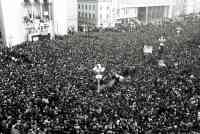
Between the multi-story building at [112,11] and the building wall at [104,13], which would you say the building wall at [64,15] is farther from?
the building wall at [104,13]

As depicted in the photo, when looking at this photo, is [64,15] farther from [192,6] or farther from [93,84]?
[192,6]

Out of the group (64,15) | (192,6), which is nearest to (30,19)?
(64,15)

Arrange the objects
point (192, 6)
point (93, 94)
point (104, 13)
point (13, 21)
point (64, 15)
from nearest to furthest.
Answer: point (93, 94) < point (13, 21) < point (64, 15) < point (104, 13) < point (192, 6)

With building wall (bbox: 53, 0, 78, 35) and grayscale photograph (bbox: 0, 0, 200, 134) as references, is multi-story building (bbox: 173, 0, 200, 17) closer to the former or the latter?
building wall (bbox: 53, 0, 78, 35)

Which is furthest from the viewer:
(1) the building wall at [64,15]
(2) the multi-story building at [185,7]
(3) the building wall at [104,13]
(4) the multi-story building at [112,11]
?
(2) the multi-story building at [185,7]

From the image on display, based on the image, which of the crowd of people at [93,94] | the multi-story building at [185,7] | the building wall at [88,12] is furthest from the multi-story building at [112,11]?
the crowd of people at [93,94]

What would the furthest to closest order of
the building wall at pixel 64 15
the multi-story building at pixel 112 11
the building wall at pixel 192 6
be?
the building wall at pixel 192 6
the multi-story building at pixel 112 11
the building wall at pixel 64 15

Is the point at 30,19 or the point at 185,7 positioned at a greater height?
the point at 185,7
